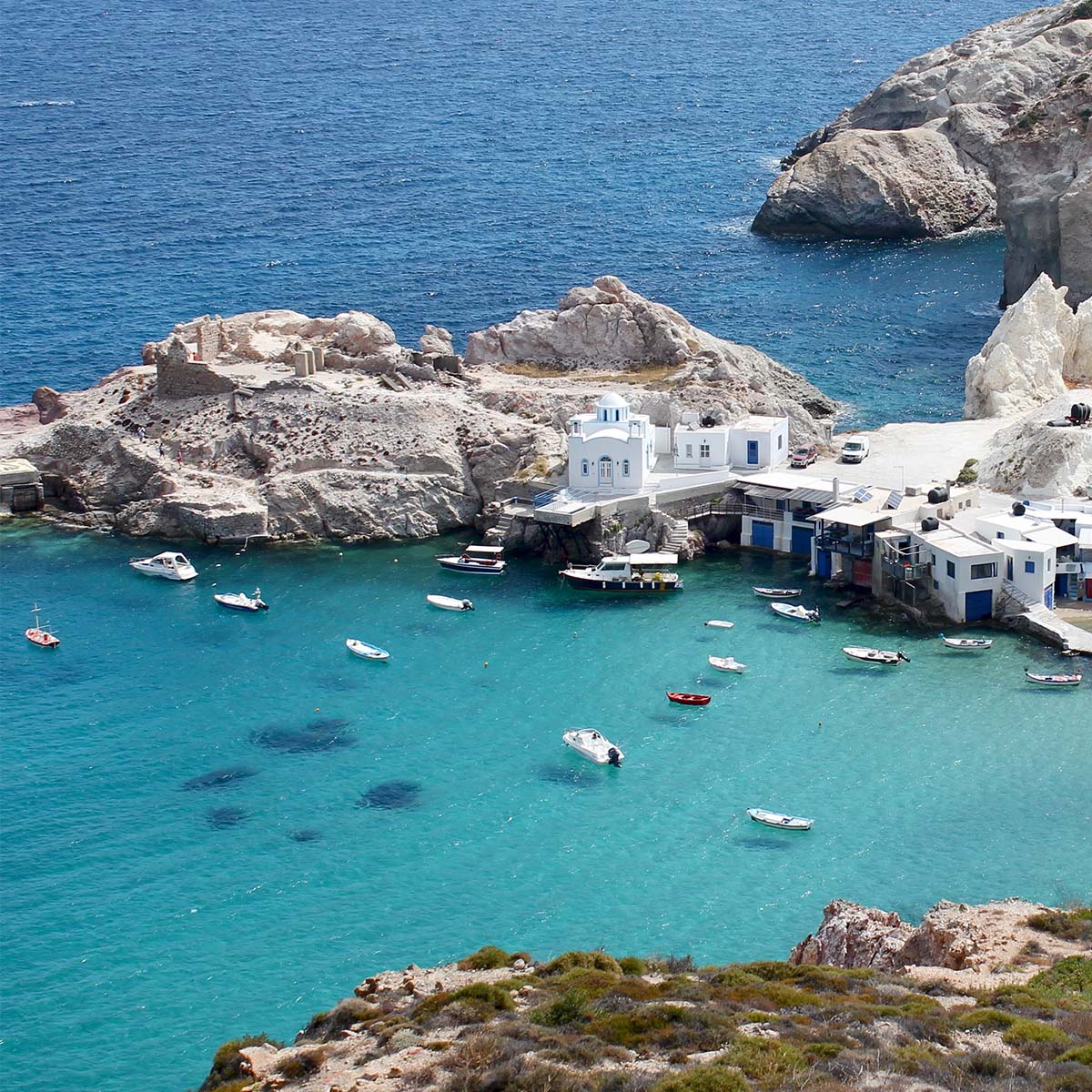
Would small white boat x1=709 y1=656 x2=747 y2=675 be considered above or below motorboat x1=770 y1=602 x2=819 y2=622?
below

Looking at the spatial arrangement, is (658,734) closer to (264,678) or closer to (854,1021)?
(264,678)

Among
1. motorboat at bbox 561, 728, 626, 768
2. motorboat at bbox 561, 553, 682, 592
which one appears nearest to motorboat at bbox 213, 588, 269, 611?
motorboat at bbox 561, 553, 682, 592

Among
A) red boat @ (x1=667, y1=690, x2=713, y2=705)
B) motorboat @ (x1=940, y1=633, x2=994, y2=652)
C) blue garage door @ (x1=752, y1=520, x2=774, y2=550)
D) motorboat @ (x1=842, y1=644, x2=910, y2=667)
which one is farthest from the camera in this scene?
blue garage door @ (x1=752, y1=520, x2=774, y2=550)

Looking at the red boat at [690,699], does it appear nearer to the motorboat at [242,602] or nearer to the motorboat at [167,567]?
the motorboat at [242,602]

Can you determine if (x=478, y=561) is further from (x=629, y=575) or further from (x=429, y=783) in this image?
(x=429, y=783)

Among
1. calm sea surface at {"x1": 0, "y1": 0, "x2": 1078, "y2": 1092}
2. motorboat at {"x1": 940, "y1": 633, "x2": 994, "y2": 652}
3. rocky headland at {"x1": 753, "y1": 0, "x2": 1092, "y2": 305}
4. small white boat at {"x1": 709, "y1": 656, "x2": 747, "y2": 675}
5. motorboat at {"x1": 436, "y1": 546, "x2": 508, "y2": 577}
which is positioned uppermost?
rocky headland at {"x1": 753, "y1": 0, "x2": 1092, "y2": 305}

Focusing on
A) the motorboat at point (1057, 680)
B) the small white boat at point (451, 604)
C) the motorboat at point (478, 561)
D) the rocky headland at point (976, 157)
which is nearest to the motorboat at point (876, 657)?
the motorboat at point (1057, 680)

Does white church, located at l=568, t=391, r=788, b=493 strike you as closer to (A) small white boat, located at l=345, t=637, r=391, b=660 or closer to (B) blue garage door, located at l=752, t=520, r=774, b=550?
(B) blue garage door, located at l=752, t=520, r=774, b=550
